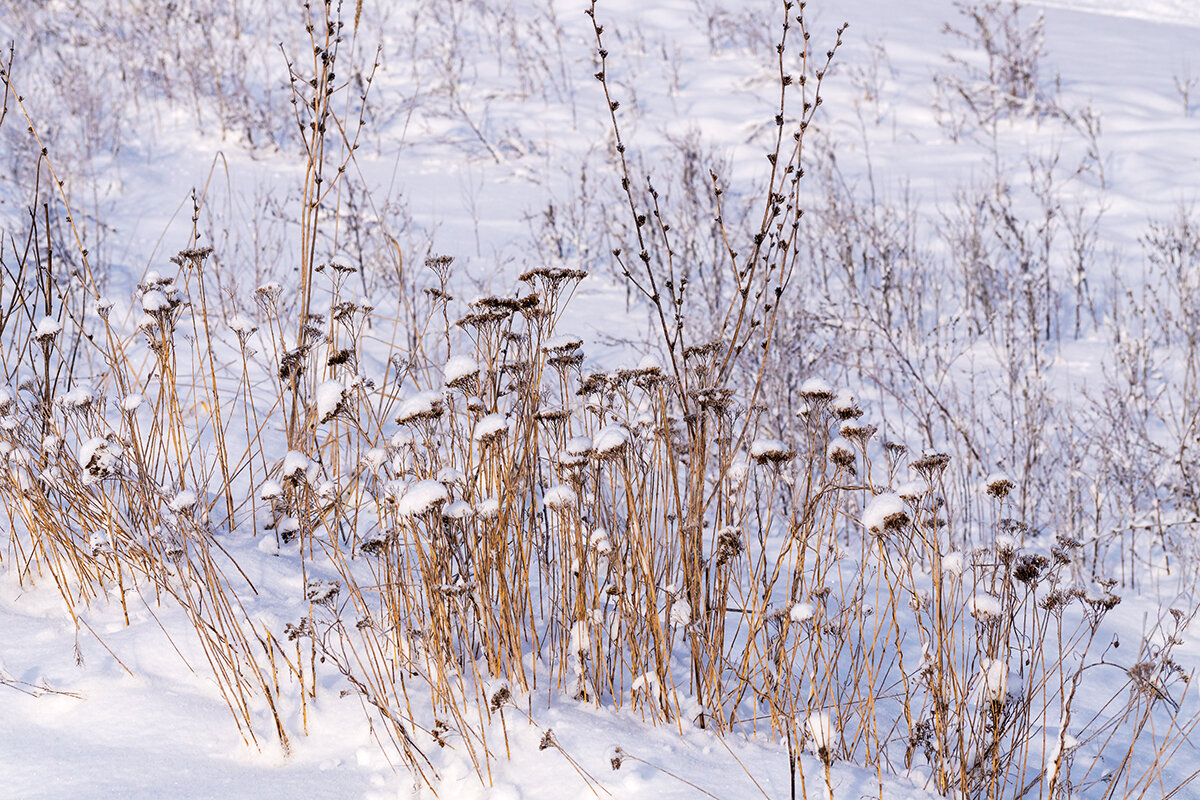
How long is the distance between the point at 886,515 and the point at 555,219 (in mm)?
4557

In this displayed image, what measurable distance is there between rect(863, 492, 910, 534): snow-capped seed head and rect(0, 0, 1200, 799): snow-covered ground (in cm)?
58

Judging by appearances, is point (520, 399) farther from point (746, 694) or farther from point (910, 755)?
point (910, 755)

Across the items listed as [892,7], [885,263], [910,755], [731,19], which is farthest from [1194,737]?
[892,7]

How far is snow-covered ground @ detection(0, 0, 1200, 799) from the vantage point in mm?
1704

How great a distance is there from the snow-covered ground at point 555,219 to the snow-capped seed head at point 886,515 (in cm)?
58

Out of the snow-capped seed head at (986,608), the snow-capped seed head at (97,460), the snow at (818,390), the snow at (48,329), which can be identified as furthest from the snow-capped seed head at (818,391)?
the snow at (48,329)

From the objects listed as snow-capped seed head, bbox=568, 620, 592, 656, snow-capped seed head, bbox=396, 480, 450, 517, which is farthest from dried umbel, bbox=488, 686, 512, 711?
snow-capped seed head, bbox=396, 480, 450, 517

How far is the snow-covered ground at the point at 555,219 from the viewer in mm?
1704

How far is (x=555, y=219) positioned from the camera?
560 centimetres

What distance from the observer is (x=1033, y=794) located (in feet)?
5.94

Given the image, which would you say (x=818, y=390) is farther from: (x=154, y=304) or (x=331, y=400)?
(x=154, y=304)

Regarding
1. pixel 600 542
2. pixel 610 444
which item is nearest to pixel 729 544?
pixel 600 542

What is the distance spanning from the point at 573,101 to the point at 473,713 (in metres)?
6.84

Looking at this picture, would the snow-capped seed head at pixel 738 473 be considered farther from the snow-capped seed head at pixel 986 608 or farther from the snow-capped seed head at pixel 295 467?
the snow-capped seed head at pixel 295 467
